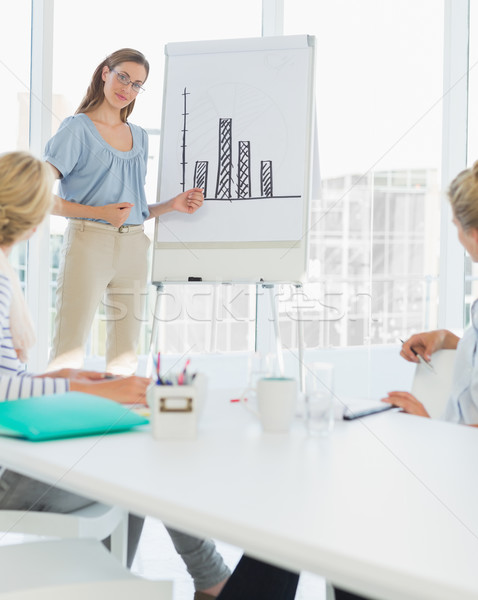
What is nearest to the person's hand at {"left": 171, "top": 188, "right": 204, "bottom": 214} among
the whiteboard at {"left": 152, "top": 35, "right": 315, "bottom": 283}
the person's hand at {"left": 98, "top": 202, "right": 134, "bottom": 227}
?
the whiteboard at {"left": 152, "top": 35, "right": 315, "bottom": 283}

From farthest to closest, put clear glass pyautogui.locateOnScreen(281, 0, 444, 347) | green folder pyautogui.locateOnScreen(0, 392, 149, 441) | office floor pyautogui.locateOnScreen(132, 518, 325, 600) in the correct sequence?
clear glass pyautogui.locateOnScreen(281, 0, 444, 347) < office floor pyautogui.locateOnScreen(132, 518, 325, 600) < green folder pyautogui.locateOnScreen(0, 392, 149, 441)

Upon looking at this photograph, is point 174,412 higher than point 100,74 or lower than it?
lower

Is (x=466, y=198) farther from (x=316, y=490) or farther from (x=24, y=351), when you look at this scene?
(x=24, y=351)

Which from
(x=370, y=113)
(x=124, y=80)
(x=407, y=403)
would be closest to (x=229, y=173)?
(x=124, y=80)

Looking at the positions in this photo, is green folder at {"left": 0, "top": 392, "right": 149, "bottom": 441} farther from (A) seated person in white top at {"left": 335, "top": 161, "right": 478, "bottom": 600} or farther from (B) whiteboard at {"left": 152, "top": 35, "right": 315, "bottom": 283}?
(B) whiteboard at {"left": 152, "top": 35, "right": 315, "bottom": 283}

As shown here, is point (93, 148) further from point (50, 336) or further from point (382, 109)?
point (382, 109)

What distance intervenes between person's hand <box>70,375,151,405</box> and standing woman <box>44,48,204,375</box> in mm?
1544

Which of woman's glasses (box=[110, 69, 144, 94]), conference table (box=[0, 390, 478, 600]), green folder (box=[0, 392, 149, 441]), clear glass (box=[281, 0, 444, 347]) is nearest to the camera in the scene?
conference table (box=[0, 390, 478, 600])

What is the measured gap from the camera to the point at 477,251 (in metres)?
1.45

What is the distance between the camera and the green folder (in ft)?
3.24

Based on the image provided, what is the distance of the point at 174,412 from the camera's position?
1.03m

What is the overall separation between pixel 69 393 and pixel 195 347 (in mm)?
3058

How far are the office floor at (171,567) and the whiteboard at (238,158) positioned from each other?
123 cm

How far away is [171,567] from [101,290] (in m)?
1.24
